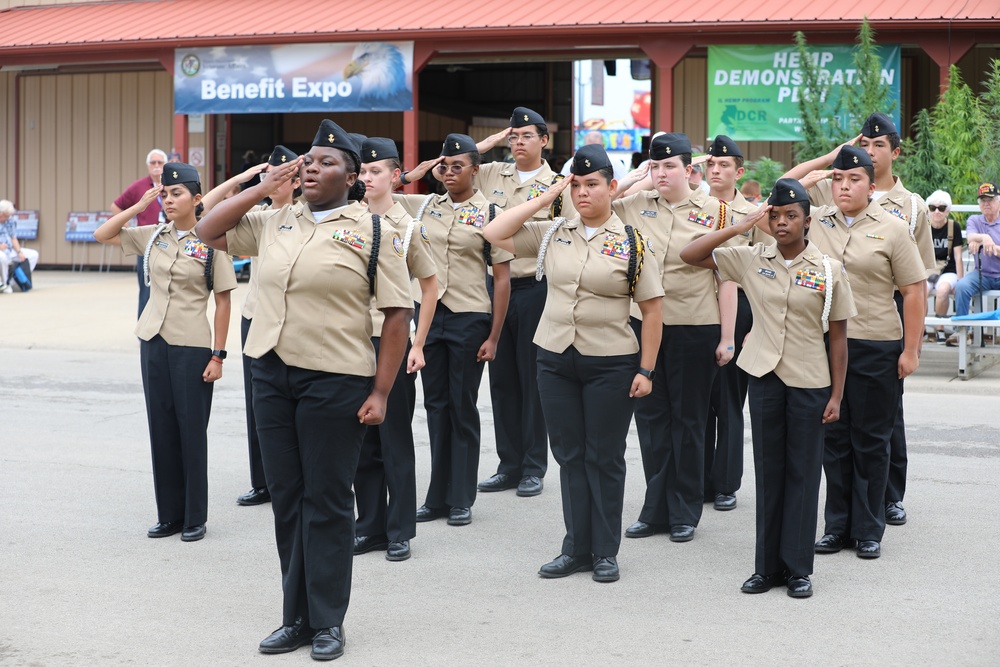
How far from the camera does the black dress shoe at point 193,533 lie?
6650mm

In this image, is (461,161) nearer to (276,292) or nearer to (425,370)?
(425,370)

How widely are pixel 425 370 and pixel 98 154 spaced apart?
772 inches

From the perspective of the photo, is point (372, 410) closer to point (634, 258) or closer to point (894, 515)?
point (634, 258)

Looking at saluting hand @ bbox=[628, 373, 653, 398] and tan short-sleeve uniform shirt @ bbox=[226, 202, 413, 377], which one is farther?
saluting hand @ bbox=[628, 373, 653, 398]

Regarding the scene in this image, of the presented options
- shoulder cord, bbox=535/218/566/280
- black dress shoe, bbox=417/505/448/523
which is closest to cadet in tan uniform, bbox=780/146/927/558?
shoulder cord, bbox=535/218/566/280

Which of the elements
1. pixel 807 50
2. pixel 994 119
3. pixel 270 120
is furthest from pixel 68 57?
pixel 994 119

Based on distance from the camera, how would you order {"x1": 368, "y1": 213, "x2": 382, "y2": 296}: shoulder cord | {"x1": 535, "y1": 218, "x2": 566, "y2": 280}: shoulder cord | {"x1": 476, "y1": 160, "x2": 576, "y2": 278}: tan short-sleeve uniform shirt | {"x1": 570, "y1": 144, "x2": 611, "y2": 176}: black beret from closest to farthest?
{"x1": 368, "y1": 213, "x2": 382, "y2": 296}: shoulder cord < {"x1": 570, "y1": 144, "x2": 611, "y2": 176}: black beret < {"x1": 535, "y1": 218, "x2": 566, "y2": 280}: shoulder cord < {"x1": 476, "y1": 160, "x2": 576, "y2": 278}: tan short-sleeve uniform shirt

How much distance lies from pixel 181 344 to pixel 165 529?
1000 millimetres

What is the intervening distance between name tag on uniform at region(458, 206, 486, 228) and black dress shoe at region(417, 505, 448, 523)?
161 centimetres

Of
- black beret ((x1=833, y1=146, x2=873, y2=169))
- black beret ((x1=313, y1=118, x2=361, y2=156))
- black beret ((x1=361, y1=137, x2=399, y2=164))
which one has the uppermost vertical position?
black beret ((x1=361, y1=137, x2=399, y2=164))

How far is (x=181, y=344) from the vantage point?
261 inches

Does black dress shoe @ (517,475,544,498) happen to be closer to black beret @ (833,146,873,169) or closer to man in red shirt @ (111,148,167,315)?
man in red shirt @ (111,148,167,315)

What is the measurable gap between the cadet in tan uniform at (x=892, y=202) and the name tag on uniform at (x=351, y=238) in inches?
112

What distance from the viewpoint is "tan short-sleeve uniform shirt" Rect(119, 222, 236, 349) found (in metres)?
6.62
